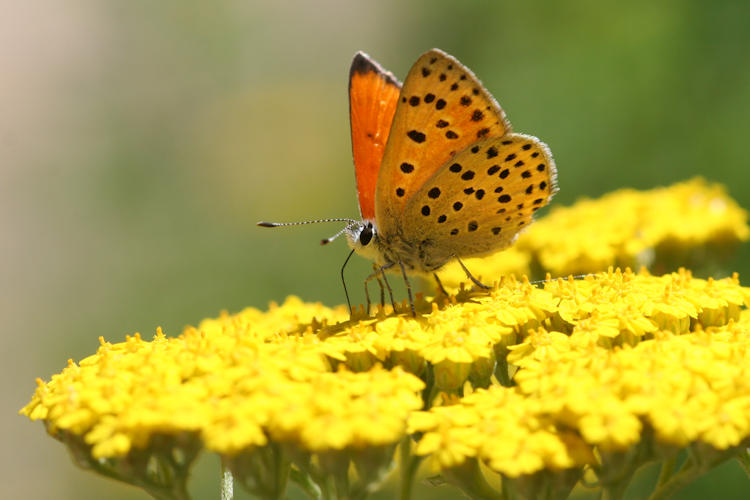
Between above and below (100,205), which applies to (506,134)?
below

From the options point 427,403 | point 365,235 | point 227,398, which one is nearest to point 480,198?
point 365,235

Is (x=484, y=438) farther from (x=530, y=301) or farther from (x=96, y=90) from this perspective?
(x=96, y=90)

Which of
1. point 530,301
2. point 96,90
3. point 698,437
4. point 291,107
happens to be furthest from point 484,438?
point 96,90

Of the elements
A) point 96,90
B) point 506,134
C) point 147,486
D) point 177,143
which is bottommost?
point 147,486

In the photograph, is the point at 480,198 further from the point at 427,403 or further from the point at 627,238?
the point at 627,238

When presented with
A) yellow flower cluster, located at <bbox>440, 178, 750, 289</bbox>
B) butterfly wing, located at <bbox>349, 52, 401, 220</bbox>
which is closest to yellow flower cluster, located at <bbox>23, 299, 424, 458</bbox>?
butterfly wing, located at <bbox>349, 52, 401, 220</bbox>

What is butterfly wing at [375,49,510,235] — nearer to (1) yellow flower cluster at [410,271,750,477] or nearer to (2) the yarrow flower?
(2) the yarrow flower

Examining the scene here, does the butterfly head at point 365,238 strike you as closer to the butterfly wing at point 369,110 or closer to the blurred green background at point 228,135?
the butterfly wing at point 369,110
